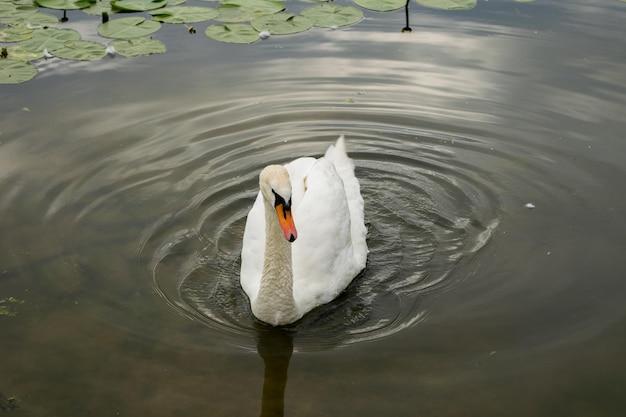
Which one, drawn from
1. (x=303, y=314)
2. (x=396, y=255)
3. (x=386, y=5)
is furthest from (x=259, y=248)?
(x=386, y=5)

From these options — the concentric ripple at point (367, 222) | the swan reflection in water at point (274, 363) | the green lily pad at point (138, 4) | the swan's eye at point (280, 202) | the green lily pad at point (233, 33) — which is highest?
the green lily pad at point (138, 4)

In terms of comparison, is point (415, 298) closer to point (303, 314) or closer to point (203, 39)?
point (303, 314)

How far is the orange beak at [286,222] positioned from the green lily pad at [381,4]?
24.6 feet

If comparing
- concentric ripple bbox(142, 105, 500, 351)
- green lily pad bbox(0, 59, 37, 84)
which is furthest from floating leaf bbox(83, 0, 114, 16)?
concentric ripple bbox(142, 105, 500, 351)

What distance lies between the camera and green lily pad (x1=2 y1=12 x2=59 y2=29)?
12.2 meters

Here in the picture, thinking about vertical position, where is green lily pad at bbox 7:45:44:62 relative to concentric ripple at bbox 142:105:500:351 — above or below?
above

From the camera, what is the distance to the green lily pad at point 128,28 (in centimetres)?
1204

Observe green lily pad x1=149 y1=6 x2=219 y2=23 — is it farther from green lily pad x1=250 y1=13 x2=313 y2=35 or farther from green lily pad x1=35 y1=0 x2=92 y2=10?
green lily pad x1=35 y1=0 x2=92 y2=10

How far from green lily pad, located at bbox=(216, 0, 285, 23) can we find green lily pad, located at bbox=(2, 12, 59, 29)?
2.54 m

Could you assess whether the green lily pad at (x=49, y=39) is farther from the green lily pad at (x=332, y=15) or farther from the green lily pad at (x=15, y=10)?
the green lily pad at (x=332, y=15)

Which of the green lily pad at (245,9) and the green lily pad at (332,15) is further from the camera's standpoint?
the green lily pad at (245,9)

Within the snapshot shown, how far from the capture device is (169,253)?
7.79m

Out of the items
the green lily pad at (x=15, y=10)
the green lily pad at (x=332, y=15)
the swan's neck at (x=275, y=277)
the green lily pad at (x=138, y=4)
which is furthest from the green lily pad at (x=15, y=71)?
the swan's neck at (x=275, y=277)

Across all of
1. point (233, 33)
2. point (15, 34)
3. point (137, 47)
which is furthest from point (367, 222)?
point (15, 34)
